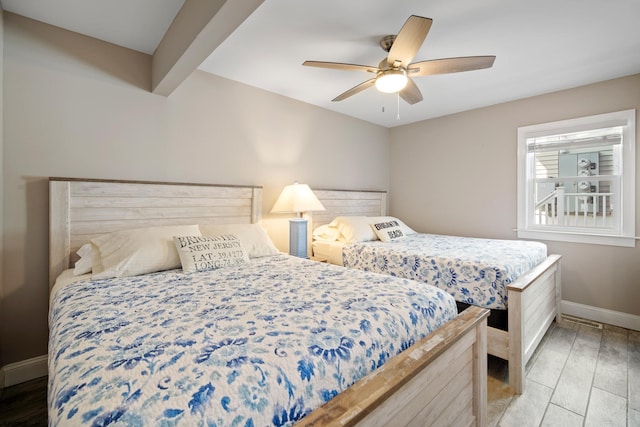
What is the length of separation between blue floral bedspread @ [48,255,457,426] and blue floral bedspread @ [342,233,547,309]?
28.4 inches

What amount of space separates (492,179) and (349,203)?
1.77 metres

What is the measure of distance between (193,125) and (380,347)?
2380 mm

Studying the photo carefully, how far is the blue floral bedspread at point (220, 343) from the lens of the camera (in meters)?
0.68

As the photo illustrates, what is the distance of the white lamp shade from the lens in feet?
9.45

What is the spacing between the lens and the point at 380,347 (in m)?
1.06

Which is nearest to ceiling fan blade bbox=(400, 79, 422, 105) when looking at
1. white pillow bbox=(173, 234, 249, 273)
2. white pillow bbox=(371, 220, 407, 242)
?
white pillow bbox=(371, 220, 407, 242)

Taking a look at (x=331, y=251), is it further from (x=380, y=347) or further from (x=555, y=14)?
(x=555, y=14)

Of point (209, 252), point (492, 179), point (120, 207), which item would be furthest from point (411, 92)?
point (120, 207)

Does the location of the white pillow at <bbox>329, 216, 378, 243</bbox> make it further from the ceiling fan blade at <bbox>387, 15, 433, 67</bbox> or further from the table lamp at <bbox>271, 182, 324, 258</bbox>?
the ceiling fan blade at <bbox>387, 15, 433, 67</bbox>

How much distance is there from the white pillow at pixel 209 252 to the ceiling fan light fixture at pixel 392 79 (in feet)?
5.11

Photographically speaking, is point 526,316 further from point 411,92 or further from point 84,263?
point 84,263

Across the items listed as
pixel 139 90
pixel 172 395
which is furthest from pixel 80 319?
pixel 139 90

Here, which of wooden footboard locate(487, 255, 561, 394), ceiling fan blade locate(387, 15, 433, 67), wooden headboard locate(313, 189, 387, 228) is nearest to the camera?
ceiling fan blade locate(387, 15, 433, 67)

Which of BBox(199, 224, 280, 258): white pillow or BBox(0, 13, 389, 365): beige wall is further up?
BBox(0, 13, 389, 365): beige wall
